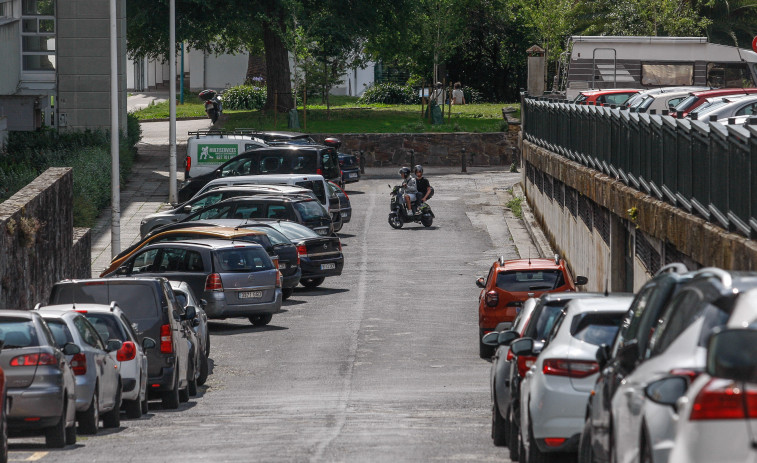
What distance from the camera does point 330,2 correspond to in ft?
182

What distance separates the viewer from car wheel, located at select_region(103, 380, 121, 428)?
49.2 feet

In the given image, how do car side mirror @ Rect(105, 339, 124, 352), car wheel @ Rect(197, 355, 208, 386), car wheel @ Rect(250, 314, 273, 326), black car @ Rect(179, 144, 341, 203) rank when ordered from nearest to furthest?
1. car side mirror @ Rect(105, 339, 124, 352)
2. car wheel @ Rect(197, 355, 208, 386)
3. car wheel @ Rect(250, 314, 273, 326)
4. black car @ Rect(179, 144, 341, 203)

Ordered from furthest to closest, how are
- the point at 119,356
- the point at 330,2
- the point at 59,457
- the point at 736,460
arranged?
1. the point at 330,2
2. the point at 119,356
3. the point at 59,457
4. the point at 736,460

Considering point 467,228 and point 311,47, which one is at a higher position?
point 311,47

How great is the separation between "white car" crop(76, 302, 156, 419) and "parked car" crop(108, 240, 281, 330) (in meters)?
8.03

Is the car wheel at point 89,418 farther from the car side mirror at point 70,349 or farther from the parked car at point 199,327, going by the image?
the parked car at point 199,327

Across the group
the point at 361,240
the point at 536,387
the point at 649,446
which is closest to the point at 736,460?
the point at 649,446

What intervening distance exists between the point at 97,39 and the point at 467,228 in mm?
16005

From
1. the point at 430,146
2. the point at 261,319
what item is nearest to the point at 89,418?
the point at 261,319

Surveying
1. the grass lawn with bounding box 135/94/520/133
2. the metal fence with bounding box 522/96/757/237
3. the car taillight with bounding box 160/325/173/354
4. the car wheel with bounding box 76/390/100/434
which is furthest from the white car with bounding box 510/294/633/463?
the grass lawn with bounding box 135/94/520/133

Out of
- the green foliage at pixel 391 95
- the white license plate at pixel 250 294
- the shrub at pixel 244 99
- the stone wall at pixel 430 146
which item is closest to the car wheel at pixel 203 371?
the white license plate at pixel 250 294

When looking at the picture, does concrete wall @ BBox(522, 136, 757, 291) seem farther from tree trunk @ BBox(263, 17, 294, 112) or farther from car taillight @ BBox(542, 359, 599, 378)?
tree trunk @ BBox(263, 17, 294, 112)

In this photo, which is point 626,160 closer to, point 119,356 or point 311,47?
point 119,356

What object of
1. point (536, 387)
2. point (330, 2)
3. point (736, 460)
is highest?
point (330, 2)
